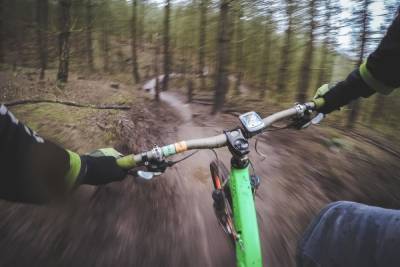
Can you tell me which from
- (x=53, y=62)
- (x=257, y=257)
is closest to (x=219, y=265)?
(x=257, y=257)

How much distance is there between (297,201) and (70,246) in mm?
2793

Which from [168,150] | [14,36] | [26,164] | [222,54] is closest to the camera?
[26,164]

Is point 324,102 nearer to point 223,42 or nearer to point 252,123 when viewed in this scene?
point 252,123

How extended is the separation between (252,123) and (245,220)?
2.13 ft

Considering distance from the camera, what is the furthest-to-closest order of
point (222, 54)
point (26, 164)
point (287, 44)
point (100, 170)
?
point (287, 44) → point (222, 54) → point (100, 170) → point (26, 164)

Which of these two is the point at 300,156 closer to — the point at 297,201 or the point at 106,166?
the point at 297,201

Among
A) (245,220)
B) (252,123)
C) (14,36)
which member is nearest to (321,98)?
(252,123)

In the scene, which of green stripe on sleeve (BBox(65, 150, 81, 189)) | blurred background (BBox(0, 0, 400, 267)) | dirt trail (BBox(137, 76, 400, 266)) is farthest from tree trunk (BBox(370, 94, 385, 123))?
green stripe on sleeve (BBox(65, 150, 81, 189))

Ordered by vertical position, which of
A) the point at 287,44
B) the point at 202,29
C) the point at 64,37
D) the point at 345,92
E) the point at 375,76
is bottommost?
the point at 345,92

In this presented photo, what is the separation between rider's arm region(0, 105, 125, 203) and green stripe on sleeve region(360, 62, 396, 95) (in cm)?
194

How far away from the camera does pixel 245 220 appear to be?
1.95 metres

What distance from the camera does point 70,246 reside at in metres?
2.97

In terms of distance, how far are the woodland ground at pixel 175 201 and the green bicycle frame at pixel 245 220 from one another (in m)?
1.07

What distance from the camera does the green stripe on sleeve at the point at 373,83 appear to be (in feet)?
6.84
